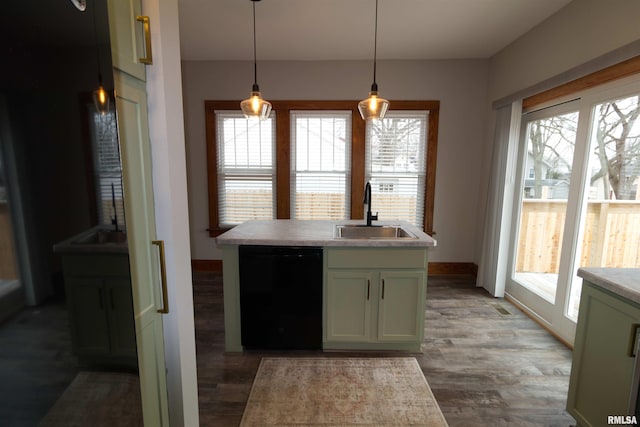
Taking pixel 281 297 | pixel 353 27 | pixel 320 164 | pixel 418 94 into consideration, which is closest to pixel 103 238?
pixel 281 297

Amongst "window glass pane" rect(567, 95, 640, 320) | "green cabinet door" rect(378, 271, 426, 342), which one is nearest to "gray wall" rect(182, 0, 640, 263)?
"window glass pane" rect(567, 95, 640, 320)

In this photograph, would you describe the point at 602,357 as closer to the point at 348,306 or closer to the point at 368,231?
the point at 348,306

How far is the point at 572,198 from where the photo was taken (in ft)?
8.45

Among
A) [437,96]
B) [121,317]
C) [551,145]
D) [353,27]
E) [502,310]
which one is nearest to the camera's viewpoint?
[121,317]

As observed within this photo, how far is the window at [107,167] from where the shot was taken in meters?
0.79

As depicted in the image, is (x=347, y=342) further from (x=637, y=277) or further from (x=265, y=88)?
(x=265, y=88)

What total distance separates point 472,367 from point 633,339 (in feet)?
3.77

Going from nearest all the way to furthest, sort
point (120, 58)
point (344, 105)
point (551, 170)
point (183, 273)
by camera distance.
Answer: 1. point (120, 58)
2. point (183, 273)
3. point (551, 170)
4. point (344, 105)

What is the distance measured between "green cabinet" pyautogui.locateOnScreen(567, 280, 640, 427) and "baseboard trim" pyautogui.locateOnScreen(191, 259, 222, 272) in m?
4.00

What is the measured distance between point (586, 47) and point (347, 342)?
10.1ft

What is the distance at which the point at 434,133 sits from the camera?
157 inches

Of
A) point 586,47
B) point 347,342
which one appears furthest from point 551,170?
point 347,342

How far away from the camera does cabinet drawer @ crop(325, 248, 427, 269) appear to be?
7.39ft

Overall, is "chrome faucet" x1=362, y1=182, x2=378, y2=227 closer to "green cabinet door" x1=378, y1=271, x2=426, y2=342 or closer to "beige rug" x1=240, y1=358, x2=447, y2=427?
"green cabinet door" x1=378, y1=271, x2=426, y2=342
